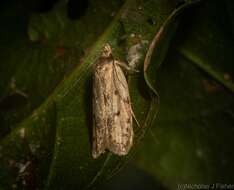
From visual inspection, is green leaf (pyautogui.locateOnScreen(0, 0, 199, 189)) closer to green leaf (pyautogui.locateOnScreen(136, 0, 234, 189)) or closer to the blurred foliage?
the blurred foliage

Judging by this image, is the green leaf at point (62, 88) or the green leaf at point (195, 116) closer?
the green leaf at point (62, 88)

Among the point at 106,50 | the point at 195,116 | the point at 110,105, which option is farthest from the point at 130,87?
the point at 195,116

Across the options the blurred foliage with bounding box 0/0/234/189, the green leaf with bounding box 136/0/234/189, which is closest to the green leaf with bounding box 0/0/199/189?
the blurred foliage with bounding box 0/0/234/189

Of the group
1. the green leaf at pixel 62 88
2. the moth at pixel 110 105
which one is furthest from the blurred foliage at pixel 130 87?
the moth at pixel 110 105

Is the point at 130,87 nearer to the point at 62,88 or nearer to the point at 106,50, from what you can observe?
the point at 106,50

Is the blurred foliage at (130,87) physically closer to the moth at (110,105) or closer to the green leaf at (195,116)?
the green leaf at (195,116)
